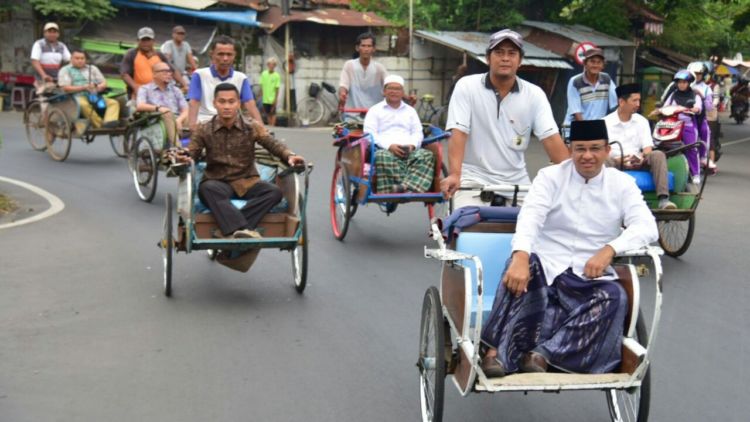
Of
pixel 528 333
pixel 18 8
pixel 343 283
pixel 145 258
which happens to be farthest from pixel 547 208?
pixel 18 8

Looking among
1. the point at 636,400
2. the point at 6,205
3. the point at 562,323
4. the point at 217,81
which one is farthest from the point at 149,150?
the point at 636,400

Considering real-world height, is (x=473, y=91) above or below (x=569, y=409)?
above

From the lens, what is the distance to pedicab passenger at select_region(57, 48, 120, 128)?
44.7 ft

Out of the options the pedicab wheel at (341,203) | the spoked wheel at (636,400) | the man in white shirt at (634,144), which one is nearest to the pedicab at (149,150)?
the pedicab wheel at (341,203)

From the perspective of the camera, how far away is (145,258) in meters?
8.44

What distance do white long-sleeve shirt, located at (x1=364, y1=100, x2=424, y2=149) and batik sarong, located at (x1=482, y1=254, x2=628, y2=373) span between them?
17.3 feet

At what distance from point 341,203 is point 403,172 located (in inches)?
34.1

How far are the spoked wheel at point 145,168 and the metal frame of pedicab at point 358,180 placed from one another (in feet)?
7.59

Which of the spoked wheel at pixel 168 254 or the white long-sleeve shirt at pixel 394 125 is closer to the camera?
the spoked wheel at pixel 168 254

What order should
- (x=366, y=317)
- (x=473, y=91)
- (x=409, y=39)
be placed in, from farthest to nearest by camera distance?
(x=409, y=39)
(x=366, y=317)
(x=473, y=91)

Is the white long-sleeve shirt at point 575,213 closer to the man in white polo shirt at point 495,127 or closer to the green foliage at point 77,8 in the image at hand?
the man in white polo shirt at point 495,127

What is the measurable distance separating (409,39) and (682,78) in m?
15.8

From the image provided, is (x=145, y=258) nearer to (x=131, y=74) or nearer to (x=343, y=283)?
(x=343, y=283)

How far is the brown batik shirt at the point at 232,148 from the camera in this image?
24.5ft
